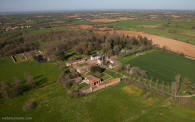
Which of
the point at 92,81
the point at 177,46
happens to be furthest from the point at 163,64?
the point at 92,81

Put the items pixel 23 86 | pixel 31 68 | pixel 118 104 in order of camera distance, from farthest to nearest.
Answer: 1. pixel 31 68
2. pixel 23 86
3. pixel 118 104

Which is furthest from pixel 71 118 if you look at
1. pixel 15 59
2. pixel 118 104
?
pixel 15 59

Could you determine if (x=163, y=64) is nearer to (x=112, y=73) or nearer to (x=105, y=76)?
(x=112, y=73)

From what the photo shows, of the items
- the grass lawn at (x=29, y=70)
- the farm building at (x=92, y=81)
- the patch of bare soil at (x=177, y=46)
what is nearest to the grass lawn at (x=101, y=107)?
the farm building at (x=92, y=81)

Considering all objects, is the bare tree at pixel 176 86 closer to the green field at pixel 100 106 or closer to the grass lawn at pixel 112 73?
Result: the green field at pixel 100 106

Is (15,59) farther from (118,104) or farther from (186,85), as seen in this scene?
(186,85)

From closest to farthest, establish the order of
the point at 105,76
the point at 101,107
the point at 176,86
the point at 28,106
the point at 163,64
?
1. the point at 28,106
2. the point at 101,107
3. the point at 176,86
4. the point at 105,76
5. the point at 163,64
